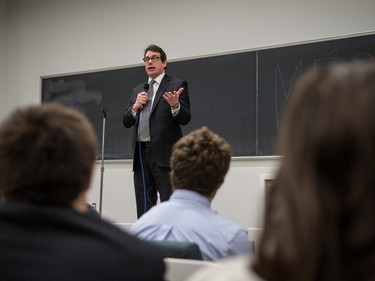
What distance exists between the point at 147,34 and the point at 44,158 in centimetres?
469

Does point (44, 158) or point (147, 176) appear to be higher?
point (44, 158)

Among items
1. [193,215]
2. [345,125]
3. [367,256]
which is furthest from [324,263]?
[193,215]

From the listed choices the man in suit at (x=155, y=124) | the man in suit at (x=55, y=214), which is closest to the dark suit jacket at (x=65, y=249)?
the man in suit at (x=55, y=214)

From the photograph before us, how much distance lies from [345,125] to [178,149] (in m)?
1.53

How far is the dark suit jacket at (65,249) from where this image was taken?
95 cm

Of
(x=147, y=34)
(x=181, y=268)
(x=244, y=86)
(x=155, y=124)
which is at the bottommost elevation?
(x=181, y=268)

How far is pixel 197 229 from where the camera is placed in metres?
1.78

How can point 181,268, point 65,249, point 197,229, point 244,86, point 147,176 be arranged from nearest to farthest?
point 65,249 → point 181,268 → point 197,229 → point 147,176 → point 244,86

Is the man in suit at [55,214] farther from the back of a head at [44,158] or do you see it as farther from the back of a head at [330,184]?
the back of a head at [330,184]

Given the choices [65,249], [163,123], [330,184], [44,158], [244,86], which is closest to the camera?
[330,184]

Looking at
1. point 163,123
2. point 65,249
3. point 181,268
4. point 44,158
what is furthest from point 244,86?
point 65,249

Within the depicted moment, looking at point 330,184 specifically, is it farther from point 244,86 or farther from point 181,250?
point 244,86

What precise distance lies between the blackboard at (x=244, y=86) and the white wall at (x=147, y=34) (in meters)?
0.11

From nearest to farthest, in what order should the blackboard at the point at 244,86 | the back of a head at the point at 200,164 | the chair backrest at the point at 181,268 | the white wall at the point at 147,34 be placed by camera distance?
the chair backrest at the point at 181,268 < the back of a head at the point at 200,164 < the blackboard at the point at 244,86 < the white wall at the point at 147,34
